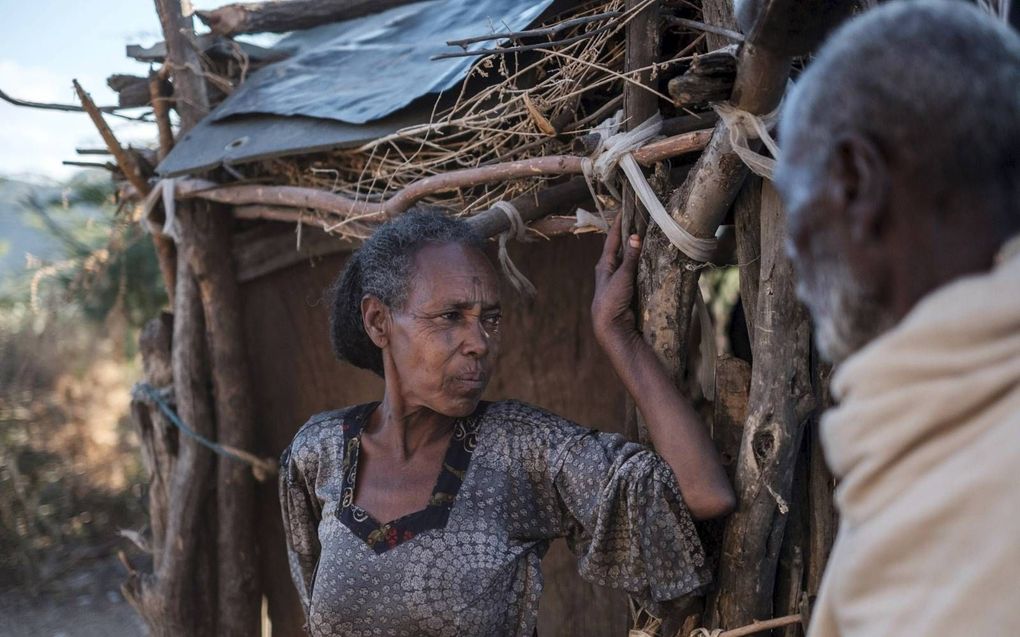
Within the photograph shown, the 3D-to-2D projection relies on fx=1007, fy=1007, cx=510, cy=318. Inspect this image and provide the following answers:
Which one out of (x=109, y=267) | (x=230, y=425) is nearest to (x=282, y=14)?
(x=230, y=425)

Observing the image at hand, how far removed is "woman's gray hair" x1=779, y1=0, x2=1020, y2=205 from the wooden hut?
789 mm

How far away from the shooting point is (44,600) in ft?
22.5

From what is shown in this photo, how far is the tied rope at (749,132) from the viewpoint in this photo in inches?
87.0

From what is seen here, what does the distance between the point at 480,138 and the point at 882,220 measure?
2056 mm

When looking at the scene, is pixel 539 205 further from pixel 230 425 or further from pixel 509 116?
pixel 230 425

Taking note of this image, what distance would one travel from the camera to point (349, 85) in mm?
3668

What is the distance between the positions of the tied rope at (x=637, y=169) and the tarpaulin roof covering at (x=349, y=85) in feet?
1.84

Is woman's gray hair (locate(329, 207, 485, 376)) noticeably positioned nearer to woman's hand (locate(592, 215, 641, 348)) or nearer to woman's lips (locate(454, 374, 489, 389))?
woman's lips (locate(454, 374, 489, 389))

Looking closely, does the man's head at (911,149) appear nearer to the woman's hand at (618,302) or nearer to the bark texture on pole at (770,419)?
the bark texture on pole at (770,419)

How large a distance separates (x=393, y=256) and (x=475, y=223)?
0.26 metres

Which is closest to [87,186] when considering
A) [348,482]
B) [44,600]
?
[44,600]

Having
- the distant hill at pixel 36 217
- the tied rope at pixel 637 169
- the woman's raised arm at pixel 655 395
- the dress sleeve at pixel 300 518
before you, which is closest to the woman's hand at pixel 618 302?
the woman's raised arm at pixel 655 395

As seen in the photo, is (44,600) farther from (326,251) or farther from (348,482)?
(348,482)

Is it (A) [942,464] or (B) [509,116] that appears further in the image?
(B) [509,116]
